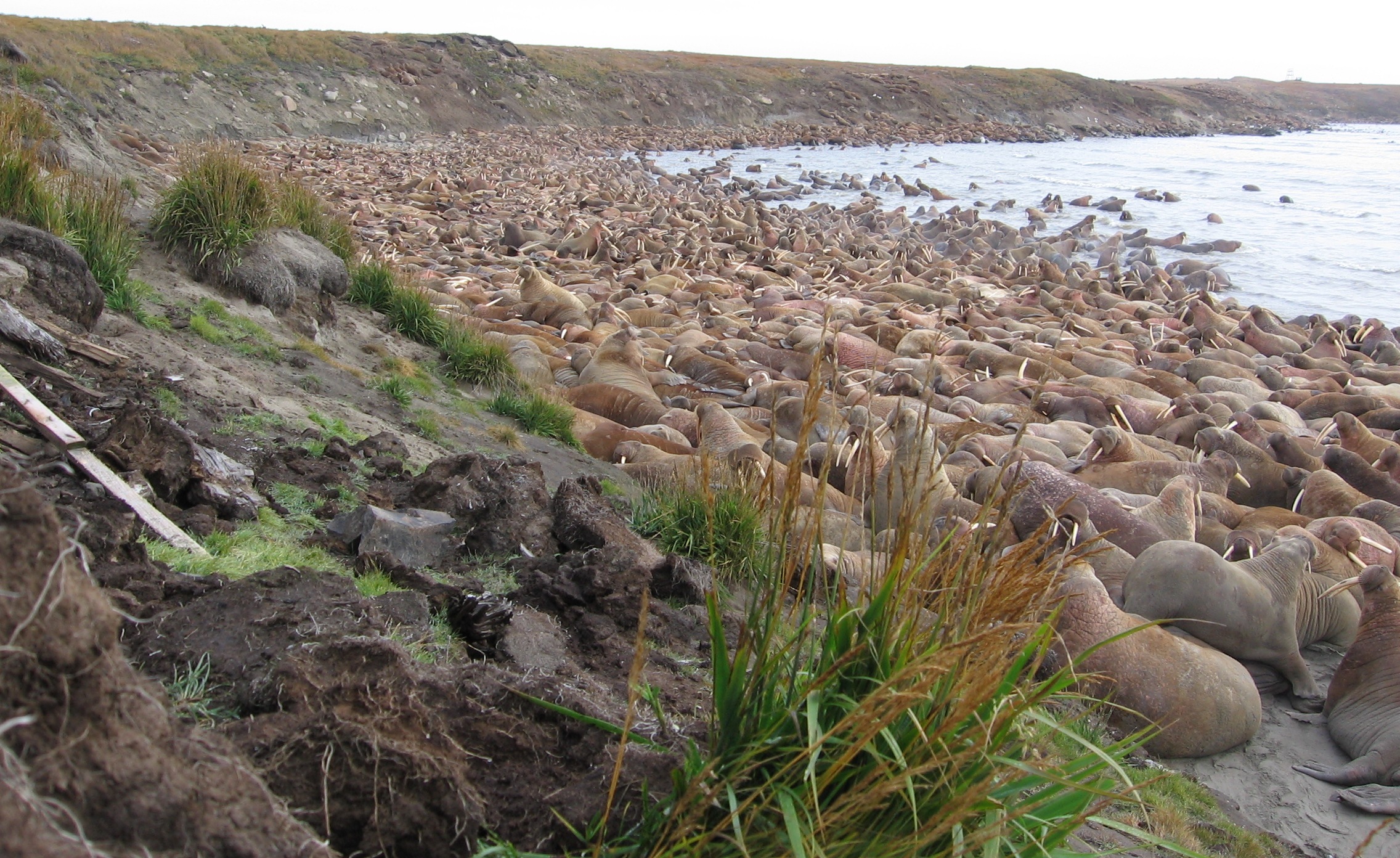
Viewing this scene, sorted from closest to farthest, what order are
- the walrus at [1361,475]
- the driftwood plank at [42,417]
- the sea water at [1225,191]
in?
the driftwood plank at [42,417] < the walrus at [1361,475] < the sea water at [1225,191]

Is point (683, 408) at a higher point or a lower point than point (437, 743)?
lower

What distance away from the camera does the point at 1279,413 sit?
11.6 metres

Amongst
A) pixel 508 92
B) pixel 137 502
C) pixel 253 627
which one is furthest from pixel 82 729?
pixel 508 92

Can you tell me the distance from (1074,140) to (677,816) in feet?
246


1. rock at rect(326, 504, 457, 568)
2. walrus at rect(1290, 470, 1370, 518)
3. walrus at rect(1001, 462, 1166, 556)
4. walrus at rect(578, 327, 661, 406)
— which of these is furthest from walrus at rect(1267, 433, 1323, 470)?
rock at rect(326, 504, 457, 568)

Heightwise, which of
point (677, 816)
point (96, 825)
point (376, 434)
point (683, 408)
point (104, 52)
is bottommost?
point (683, 408)

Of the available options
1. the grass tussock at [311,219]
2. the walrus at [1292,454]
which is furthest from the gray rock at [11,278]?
the walrus at [1292,454]

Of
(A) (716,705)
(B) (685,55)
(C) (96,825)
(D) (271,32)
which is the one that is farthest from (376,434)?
(B) (685,55)

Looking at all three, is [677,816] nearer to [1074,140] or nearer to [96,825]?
[96,825]

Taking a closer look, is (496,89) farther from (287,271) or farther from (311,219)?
(287,271)

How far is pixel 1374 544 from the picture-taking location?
7852 millimetres

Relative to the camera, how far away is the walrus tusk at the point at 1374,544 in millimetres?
7848

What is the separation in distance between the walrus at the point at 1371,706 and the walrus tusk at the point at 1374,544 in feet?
2.92

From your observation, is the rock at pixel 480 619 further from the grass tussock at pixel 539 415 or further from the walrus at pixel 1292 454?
the walrus at pixel 1292 454
